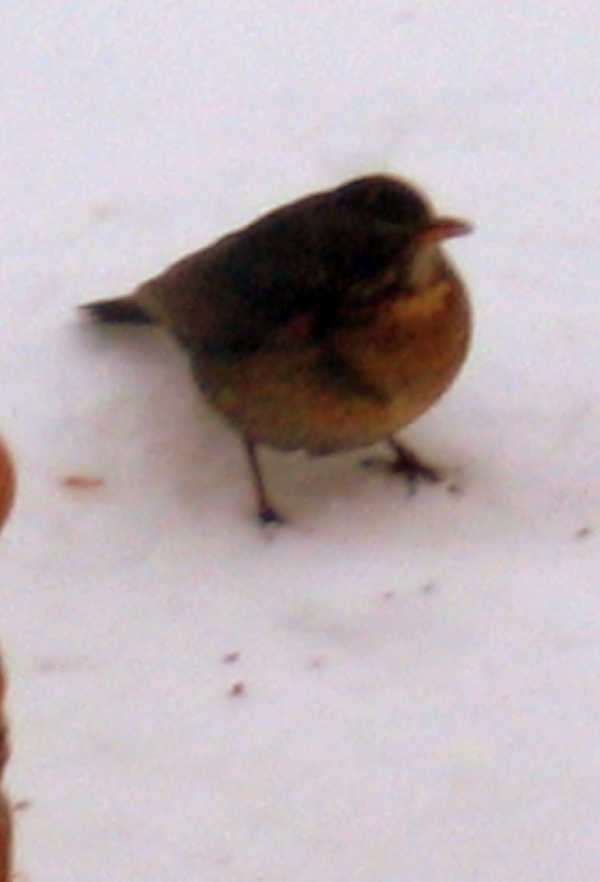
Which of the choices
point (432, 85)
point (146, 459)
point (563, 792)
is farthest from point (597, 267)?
point (563, 792)

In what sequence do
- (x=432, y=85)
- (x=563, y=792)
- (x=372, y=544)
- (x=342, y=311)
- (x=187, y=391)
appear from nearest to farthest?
1. (x=563, y=792)
2. (x=342, y=311)
3. (x=372, y=544)
4. (x=187, y=391)
5. (x=432, y=85)

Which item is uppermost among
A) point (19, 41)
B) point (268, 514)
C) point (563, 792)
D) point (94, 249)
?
point (19, 41)

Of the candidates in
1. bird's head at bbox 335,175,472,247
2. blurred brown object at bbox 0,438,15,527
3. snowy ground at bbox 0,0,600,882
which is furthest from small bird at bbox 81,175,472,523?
blurred brown object at bbox 0,438,15,527

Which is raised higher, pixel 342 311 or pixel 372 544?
pixel 342 311

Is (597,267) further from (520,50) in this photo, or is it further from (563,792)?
(563,792)

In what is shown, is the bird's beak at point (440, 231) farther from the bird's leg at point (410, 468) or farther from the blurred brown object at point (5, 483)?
the blurred brown object at point (5, 483)

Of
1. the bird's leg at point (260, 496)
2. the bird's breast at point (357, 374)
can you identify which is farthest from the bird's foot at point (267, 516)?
the bird's breast at point (357, 374)

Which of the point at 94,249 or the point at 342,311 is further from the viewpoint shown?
the point at 94,249
